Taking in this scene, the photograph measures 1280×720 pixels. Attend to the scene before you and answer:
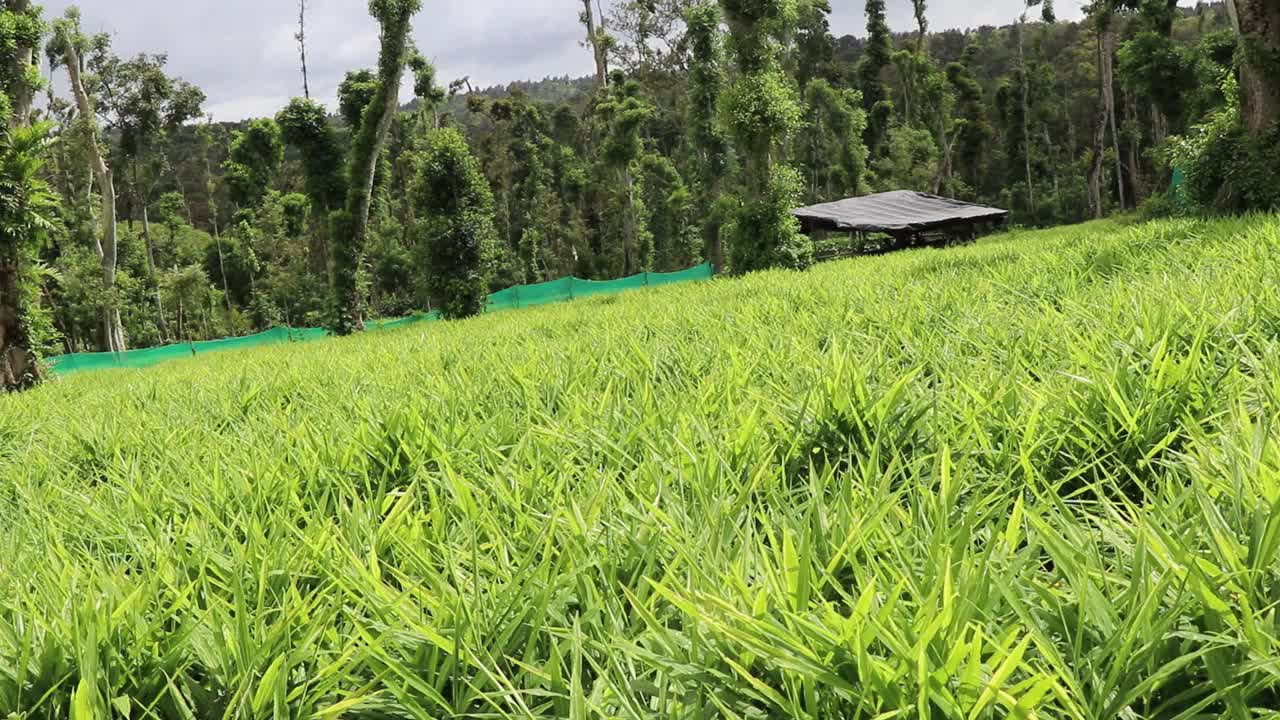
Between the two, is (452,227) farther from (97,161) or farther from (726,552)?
(726,552)

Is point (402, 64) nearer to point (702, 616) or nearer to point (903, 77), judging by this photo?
point (702, 616)

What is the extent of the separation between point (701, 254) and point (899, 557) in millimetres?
48050

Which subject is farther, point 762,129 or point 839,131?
point 839,131

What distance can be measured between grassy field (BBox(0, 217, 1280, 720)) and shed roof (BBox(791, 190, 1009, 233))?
27.1m

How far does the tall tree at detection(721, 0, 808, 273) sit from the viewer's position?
19750mm

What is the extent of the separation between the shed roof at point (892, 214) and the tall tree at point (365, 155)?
46.5ft

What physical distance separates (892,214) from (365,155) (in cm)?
2014

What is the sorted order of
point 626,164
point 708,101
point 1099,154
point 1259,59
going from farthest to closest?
point 1099,154, point 626,164, point 708,101, point 1259,59

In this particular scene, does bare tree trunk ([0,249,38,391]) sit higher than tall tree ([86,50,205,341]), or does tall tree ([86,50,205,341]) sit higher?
tall tree ([86,50,205,341])

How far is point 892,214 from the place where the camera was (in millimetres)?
31734

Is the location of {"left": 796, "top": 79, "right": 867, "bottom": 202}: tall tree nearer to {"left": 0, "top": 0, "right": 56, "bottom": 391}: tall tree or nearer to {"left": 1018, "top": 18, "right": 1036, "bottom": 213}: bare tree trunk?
{"left": 1018, "top": 18, "right": 1036, "bottom": 213}: bare tree trunk

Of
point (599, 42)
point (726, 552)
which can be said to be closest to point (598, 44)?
point (599, 42)

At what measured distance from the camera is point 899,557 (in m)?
1.09

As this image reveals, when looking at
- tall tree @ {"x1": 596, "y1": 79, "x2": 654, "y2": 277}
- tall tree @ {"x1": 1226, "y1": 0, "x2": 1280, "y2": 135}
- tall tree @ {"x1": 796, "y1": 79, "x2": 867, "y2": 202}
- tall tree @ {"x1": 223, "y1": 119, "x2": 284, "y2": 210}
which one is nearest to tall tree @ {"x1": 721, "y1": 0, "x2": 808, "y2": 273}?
tall tree @ {"x1": 1226, "y1": 0, "x2": 1280, "y2": 135}
